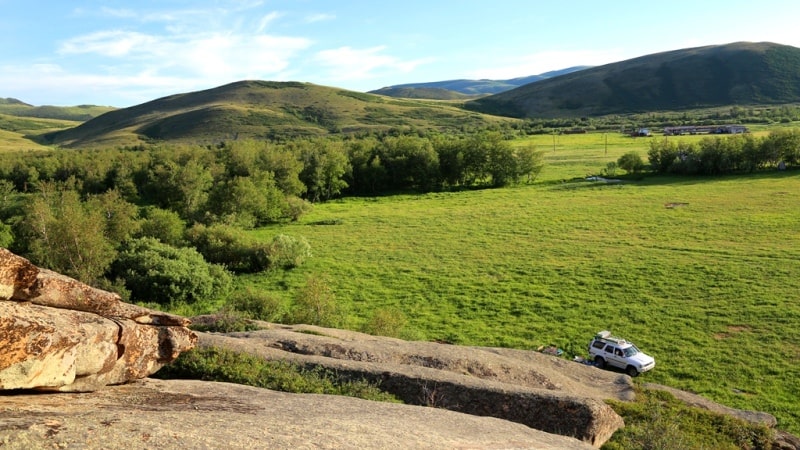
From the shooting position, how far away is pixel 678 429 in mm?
17578

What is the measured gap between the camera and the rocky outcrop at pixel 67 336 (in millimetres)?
10062

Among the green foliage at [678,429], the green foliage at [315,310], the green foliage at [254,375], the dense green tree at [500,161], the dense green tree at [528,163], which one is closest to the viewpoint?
the green foliage at [678,429]

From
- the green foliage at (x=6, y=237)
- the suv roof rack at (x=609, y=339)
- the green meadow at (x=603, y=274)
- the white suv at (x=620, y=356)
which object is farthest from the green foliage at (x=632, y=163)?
the green foliage at (x=6, y=237)

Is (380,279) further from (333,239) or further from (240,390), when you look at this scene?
(240,390)

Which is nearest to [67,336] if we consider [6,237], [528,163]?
[6,237]

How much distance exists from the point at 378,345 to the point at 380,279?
28862mm

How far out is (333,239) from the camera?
2667 inches

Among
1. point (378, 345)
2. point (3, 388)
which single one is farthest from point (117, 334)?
point (378, 345)

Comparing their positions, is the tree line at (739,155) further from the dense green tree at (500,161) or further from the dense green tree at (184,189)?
the dense green tree at (184,189)

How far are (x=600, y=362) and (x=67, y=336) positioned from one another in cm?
2757

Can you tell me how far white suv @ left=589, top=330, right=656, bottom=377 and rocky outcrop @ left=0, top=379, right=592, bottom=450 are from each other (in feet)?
56.3

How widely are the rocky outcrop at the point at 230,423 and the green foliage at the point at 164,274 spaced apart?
103 ft

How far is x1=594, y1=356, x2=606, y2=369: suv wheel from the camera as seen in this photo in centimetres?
3031

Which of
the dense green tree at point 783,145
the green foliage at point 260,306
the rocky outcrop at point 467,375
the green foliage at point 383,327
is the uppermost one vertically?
the dense green tree at point 783,145
